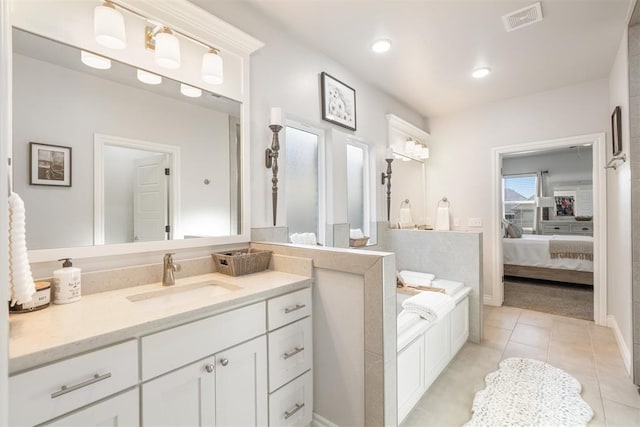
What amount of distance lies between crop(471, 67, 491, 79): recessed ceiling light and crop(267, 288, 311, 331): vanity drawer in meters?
2.95

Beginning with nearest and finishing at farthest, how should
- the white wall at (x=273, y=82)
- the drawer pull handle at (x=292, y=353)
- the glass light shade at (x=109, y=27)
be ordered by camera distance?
1. the glass light shade at (x=109, y=27)
2. the drawer pull handle at (x=292, y=353)
3. the white wall at (x=273, y=82)

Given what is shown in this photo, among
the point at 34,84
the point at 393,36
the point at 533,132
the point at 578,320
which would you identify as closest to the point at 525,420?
the point at 578,320

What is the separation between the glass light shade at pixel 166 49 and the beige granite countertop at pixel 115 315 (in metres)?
1.19

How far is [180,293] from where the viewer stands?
157 centimetres

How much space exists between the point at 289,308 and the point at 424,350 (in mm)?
1114

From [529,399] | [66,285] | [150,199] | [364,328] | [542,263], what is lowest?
[529,399]

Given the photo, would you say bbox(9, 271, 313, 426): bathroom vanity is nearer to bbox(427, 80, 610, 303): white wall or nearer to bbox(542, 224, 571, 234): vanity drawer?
bbox(427, 80, 610, 303): white wall

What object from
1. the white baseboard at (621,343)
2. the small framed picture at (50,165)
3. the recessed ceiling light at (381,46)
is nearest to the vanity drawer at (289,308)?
the small framed picture at (50,165)

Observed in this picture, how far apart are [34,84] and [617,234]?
174 inches

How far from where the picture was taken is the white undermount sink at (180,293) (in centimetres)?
141

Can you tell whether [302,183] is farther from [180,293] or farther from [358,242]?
[180,293]

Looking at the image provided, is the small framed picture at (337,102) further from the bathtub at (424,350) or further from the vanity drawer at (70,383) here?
the vanity drawer at (70,383)

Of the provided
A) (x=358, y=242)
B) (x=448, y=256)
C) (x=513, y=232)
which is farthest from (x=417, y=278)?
(x=513, y=232)

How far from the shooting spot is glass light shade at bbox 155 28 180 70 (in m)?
1.55
